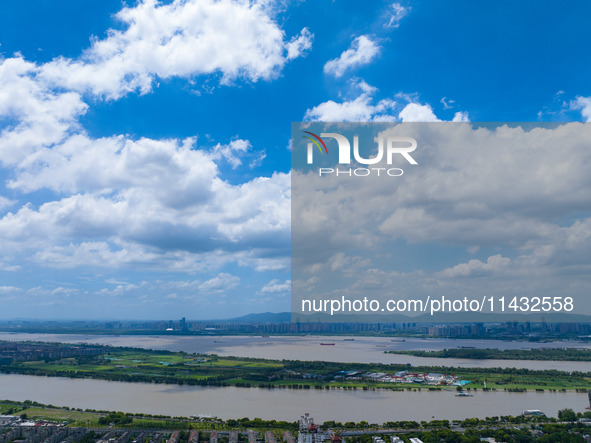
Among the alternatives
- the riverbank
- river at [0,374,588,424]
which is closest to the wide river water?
river at [0,374,588,424]

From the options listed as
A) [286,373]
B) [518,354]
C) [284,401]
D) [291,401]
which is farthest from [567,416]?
[518,354]

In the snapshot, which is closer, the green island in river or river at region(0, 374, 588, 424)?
river at region(0, 374, 588, 424)

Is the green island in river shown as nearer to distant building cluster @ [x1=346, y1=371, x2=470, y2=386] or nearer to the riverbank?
distant building cluster @ [x1=346, y1=371, x2=470, y2=386]

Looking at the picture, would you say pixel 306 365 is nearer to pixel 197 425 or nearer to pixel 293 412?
pixel 293 412

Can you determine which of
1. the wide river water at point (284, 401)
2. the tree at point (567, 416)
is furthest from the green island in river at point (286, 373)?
the tree at point (567, 416)

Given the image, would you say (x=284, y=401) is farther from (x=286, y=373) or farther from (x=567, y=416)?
(x=567, y=416)

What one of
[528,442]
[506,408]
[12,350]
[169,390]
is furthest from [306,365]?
[12,350]

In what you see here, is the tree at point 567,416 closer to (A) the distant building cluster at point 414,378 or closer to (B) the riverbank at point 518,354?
(A) the distant building cluster at point 414,378
